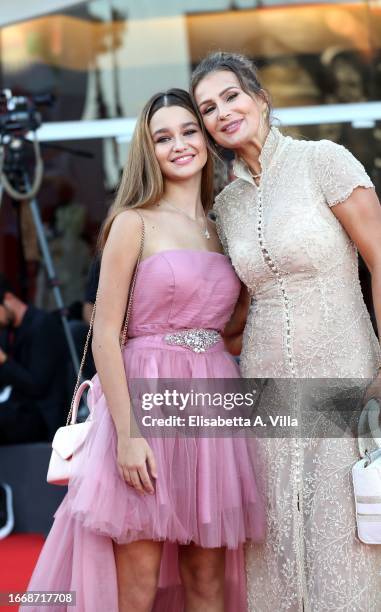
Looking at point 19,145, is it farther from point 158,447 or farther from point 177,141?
point 158,447

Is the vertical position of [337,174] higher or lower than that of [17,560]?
higher

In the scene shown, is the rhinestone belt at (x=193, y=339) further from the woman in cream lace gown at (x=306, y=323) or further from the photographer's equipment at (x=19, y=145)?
the photographer's equipment at (x=19, y=145)

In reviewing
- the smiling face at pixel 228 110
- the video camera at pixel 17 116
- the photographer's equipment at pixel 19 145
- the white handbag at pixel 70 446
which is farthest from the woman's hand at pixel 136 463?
the video camera at pixel 17 116

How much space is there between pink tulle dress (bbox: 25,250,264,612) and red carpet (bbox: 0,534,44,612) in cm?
91

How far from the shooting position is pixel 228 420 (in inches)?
Answer: 107

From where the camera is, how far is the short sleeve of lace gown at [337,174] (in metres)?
2.59

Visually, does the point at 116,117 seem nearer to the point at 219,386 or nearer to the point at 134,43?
the point at 134,43

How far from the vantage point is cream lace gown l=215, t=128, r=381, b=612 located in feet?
8.46

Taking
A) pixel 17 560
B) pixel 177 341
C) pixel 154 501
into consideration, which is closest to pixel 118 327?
pixel 177 341

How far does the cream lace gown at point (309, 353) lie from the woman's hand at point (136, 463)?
340 mm

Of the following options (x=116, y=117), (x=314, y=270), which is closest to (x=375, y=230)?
(x=314, y=270)

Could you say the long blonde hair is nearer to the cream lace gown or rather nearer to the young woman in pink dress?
the young woman in pink dress

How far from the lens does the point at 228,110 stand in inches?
108

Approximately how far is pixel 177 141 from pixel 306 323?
64cm
